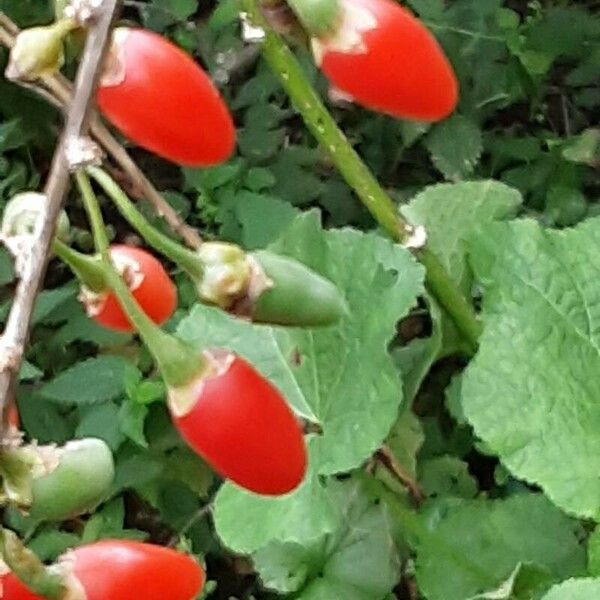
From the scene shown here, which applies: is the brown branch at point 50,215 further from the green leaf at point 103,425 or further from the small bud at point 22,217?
the green leaf at point 103,425

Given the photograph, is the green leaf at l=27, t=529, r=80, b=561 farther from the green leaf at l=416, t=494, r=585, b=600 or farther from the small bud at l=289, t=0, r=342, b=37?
the small bud at l=289, t=0, r=342, b=37

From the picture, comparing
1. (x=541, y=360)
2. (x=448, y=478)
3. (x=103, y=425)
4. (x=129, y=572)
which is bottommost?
(x=448, y=478)

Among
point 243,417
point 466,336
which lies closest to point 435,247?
point 466,336

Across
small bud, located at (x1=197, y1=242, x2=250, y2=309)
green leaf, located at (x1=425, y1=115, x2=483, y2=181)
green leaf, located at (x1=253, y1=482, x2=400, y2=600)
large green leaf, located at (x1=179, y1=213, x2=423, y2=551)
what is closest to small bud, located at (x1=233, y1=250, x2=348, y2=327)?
small bud, located at (x1=197, y1=242, x2=250, y2=309)

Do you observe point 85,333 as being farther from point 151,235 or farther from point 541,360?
point 151,235

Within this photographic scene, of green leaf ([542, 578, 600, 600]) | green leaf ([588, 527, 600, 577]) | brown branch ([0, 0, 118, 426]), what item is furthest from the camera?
green leaf ([588, 527, 600, 577])

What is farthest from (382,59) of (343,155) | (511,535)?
(511,535)
